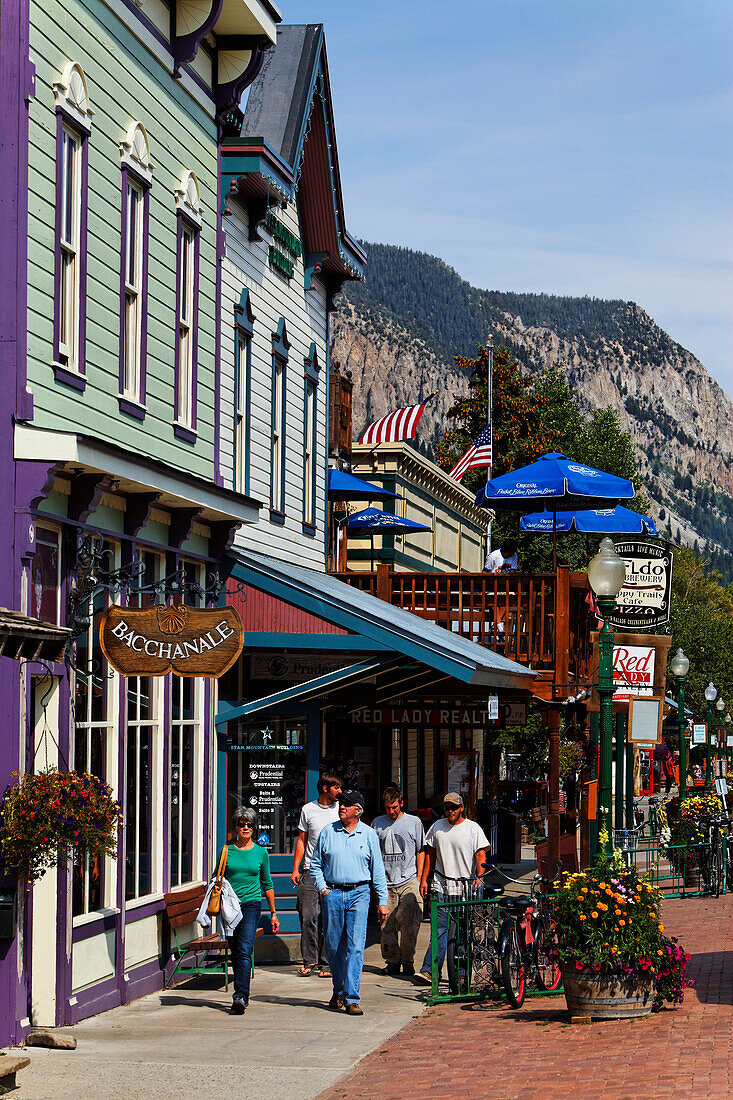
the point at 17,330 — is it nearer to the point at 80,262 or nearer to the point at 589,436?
the point at 80,262

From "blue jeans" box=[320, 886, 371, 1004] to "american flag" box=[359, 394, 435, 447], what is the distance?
26.1 metres

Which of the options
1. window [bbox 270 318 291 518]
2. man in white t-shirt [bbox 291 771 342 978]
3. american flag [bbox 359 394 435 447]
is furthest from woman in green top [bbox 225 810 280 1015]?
american flag [bbox 359 394 435 447]

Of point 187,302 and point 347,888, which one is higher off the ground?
point 187,302

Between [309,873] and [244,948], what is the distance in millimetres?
1931

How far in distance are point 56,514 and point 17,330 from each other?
1384 mm

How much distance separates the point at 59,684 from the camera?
11031mm

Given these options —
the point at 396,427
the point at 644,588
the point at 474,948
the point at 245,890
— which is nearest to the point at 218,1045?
the point at 245,890

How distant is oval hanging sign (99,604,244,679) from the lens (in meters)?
11.2

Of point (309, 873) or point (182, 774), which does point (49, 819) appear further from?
point (309, 873)

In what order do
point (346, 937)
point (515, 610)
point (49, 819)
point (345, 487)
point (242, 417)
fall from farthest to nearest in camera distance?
point (345, 487), point (515, 610), point (242, 417), point (346, 937), point (49, 819)

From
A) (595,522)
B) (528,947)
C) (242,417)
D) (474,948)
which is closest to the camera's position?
(528,947)

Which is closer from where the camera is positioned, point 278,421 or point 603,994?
point 603,994

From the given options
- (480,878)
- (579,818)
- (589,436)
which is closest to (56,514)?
(480,878)

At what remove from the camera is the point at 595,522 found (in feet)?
83.2
